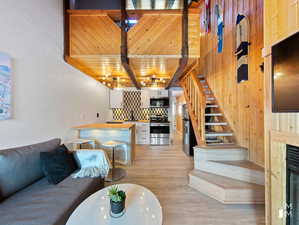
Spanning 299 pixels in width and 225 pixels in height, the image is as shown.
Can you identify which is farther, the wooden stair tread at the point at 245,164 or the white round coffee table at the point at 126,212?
the wooden stair tread at the point at 245,164

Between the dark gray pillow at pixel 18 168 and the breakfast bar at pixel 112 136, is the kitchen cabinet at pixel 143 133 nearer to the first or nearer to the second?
the breakfast bar at pixel 112 136

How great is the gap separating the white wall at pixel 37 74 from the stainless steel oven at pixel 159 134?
9.64ft

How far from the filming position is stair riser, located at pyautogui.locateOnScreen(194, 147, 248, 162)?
2615 mm

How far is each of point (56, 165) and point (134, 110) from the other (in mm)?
4408

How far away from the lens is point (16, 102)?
1.92m

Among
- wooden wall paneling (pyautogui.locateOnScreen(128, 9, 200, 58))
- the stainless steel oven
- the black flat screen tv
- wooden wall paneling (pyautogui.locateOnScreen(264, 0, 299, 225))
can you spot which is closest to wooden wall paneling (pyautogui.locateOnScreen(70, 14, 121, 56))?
wooden wall paneling (pyautogui.locateOnScreen(128, 9, 200, 58))

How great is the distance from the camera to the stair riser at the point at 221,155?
8.58 feet

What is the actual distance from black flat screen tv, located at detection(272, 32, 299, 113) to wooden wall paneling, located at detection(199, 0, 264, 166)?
1.34 meters

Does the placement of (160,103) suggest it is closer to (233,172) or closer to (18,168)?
(233,172)

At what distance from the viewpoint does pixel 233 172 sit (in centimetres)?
235

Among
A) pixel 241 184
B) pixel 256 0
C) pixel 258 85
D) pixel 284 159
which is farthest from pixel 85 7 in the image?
pixel 241 184

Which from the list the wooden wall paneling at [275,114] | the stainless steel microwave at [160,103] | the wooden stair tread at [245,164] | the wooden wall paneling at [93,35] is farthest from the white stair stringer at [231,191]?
the stainless steel microwave at [160,103]

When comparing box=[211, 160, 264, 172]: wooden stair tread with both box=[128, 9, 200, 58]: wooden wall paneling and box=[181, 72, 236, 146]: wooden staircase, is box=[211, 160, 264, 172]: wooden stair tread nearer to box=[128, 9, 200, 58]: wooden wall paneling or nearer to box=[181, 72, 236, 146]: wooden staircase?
box=[181, 72, 236, 146]: wooden staircase

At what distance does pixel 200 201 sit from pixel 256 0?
3.46 meters
